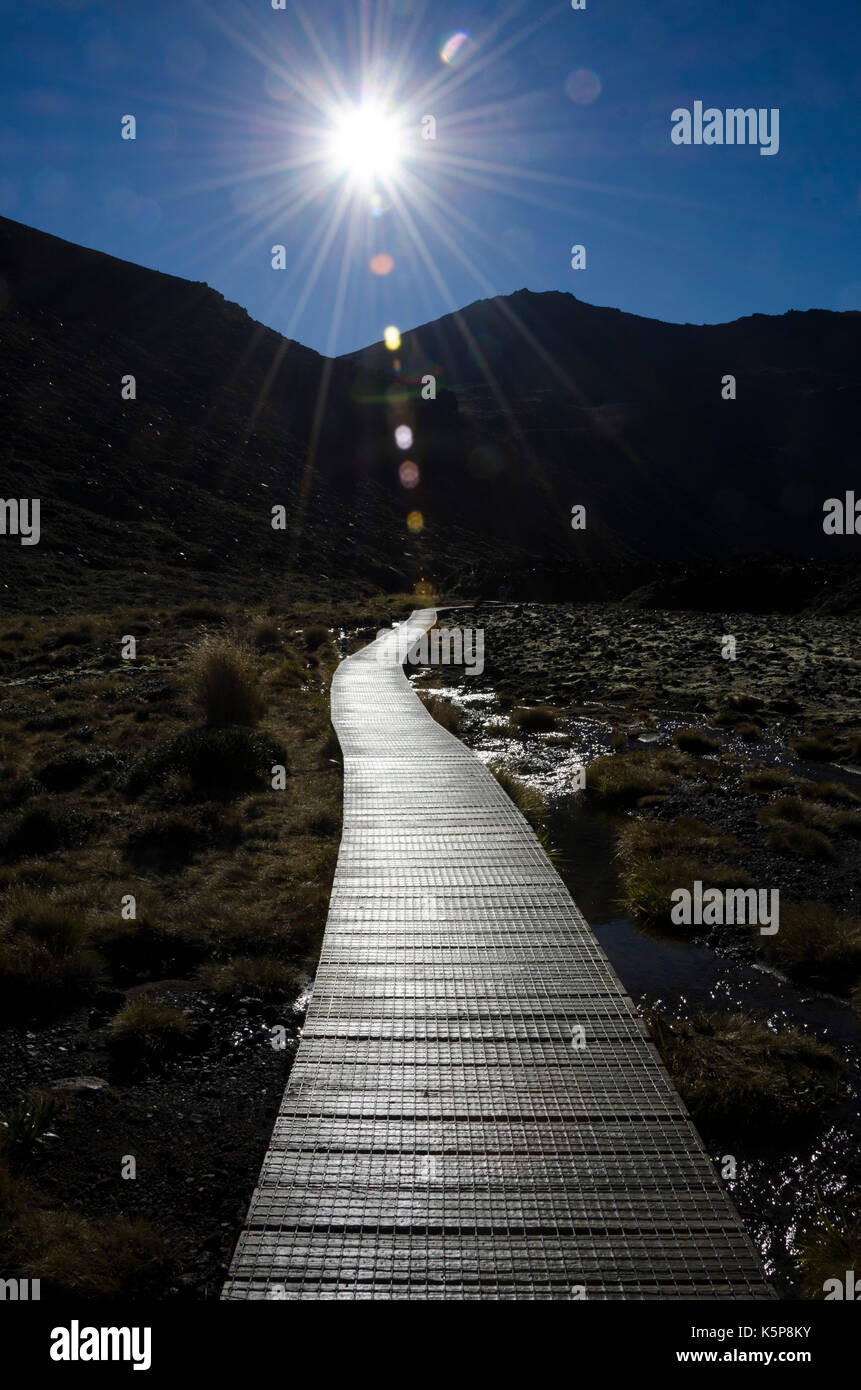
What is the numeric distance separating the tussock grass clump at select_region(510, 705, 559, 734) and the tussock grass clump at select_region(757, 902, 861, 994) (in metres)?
10.2

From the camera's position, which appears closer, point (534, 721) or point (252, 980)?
point (252, 980)

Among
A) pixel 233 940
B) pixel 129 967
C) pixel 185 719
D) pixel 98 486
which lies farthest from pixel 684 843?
pixel 98 486

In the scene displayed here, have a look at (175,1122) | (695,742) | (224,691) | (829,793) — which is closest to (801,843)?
(829,793)

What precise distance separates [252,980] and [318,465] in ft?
295

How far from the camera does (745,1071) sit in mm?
5754

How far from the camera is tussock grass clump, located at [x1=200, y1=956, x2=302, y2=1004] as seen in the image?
6.79 metres

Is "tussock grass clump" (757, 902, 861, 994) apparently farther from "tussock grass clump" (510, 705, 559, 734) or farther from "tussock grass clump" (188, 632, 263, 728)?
"tussock grass clump" (188, 632, 263, 728)

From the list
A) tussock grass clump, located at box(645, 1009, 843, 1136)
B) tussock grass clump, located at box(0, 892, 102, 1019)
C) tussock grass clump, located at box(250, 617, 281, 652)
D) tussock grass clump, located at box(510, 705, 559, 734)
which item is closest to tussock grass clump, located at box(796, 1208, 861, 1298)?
tussock grass clump, located at box(645, 1009, 843, 1136)

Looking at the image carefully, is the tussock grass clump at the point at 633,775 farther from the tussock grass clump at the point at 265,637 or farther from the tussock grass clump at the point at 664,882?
the tussock grass clump at the point at 265,637

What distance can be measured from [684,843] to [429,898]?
13.7ft

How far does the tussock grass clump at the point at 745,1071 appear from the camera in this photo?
539 cm

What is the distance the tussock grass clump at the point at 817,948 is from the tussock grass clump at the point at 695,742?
7797 mm

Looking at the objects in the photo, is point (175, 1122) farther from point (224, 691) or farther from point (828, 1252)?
point (224, 691)
